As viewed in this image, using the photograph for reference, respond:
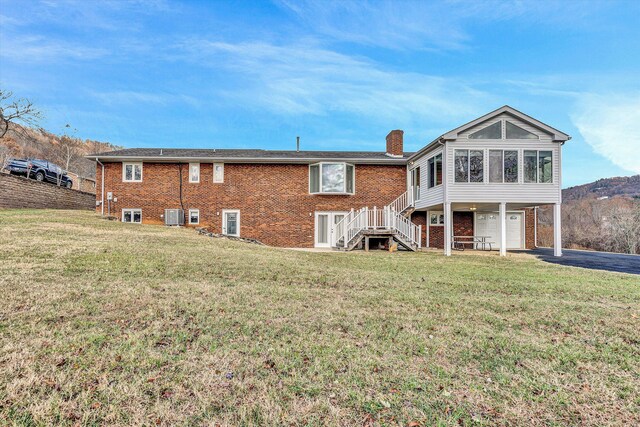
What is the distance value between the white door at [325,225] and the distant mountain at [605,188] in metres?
51.9

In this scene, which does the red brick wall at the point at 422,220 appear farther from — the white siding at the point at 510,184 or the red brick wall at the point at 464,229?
the white siding at the point at 510,184

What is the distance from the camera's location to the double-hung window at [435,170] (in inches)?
605

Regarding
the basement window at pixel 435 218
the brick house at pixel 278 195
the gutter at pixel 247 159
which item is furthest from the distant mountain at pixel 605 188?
the gutter at pixel 247 159

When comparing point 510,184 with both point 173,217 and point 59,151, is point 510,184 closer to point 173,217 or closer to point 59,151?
point 173,217

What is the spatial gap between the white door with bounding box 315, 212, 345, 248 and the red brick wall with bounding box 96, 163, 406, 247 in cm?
28

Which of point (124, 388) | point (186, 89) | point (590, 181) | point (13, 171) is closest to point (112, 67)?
point (186, 89)

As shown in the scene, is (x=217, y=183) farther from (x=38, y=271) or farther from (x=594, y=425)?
(x=594, y=425)

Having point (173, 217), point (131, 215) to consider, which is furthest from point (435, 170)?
point (131, 215)

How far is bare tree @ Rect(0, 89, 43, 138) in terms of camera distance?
21.5 metres

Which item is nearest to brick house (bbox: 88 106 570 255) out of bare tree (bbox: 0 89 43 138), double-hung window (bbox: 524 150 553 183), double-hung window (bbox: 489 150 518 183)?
double-hung window (bbox: 524 150 553 183)

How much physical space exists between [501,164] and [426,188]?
11.1 feet

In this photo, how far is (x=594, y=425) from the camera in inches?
95.0

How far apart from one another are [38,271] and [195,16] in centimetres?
1273

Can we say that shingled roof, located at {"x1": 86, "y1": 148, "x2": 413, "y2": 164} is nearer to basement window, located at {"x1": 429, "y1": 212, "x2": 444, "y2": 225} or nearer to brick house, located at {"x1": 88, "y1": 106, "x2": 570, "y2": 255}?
brick house, located at {"x1": 88, "y1": 106, "x2": 570, "y2": 255}
